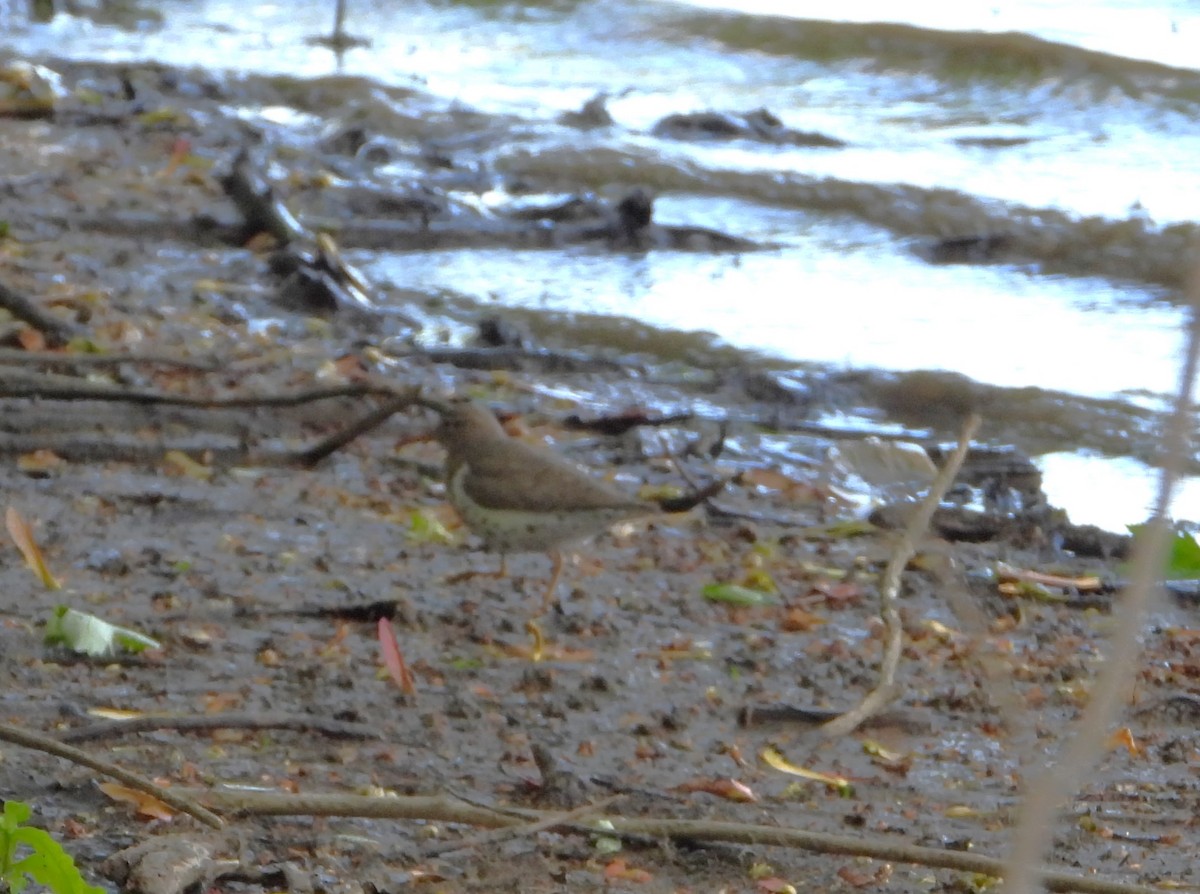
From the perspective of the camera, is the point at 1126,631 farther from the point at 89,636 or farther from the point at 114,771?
the point at 89,636

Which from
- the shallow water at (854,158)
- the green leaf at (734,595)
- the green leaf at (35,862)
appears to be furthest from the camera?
the shallow water at (854,158)

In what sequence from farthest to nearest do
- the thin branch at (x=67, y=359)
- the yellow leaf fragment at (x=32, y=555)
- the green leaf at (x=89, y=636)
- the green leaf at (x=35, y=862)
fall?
the thin branch at (x=67, y=359) < the yellow leaf fragment at (x=32, y=555) < the green leaf at (x=89, y=636) < the green leaf at (x=35, y=862)

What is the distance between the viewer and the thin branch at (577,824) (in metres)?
2.71

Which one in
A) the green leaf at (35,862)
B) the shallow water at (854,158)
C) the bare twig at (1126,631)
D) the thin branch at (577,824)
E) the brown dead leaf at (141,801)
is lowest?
the shallow water at (854,158)

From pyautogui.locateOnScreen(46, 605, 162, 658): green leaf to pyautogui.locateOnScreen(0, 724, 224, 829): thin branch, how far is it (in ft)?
2.93

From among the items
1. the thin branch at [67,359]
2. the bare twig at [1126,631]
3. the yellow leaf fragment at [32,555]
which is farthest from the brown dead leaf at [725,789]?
the thin branch at [67,359]

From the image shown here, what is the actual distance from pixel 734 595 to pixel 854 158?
9.48 m

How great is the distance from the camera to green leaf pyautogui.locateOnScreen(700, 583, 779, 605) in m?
4.73

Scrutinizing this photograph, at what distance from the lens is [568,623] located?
4422mm

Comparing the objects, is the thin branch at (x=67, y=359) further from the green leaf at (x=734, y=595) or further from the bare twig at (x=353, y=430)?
the green leaf at (x=734, y=595)

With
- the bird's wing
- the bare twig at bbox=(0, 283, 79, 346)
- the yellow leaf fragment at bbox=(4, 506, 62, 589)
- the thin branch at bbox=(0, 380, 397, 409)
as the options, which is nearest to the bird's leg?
the bird's wing

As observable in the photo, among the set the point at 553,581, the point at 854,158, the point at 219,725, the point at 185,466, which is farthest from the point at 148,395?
the point at 854,158

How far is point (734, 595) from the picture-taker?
4738 millimetres

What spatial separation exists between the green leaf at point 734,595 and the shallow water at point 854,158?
1981 mm
